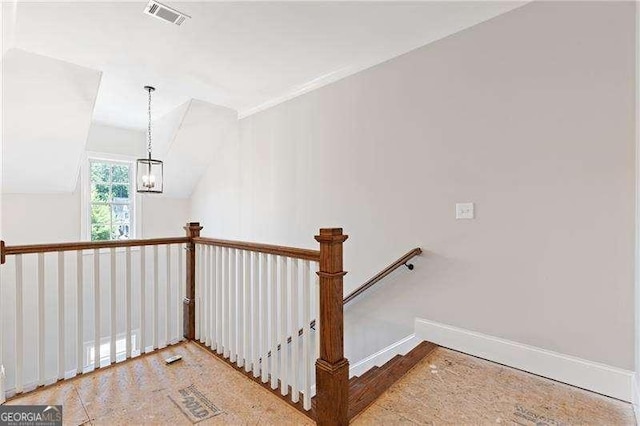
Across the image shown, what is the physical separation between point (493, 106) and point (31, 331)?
19.6 ft

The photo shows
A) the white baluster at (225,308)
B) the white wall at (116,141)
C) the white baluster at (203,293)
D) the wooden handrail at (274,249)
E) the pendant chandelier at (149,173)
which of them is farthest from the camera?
the white wall at (116,141)

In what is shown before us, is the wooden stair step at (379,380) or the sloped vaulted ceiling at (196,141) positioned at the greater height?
the sloped vaulted ceiling at (196,141)

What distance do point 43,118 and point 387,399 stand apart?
4.36m

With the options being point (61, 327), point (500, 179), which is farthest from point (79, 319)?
point (500, 179)

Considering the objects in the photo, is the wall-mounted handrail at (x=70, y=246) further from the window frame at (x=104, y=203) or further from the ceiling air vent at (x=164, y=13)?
the window frame at (x=104, y=203)

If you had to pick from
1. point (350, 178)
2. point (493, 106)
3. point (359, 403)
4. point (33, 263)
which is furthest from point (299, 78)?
point (33, 263)

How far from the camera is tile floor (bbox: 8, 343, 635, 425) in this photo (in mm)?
1756

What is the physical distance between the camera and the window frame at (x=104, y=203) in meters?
4.89

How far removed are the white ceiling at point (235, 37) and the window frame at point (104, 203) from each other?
6.13 ft

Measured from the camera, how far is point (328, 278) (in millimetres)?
1682

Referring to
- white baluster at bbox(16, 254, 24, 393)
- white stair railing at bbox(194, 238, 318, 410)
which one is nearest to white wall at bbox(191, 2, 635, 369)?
white stair railing at bbox(194, 238, 318, 410)

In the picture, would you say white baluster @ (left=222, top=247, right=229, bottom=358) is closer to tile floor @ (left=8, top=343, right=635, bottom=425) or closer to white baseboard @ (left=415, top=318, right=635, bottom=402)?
tile floor @ (left=8, top=343, right=635, bottom=425)

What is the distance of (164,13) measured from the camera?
2377 millimetres

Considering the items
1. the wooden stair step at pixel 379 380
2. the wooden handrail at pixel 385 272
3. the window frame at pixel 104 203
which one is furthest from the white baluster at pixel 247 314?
the window frame at pixel 104 203
